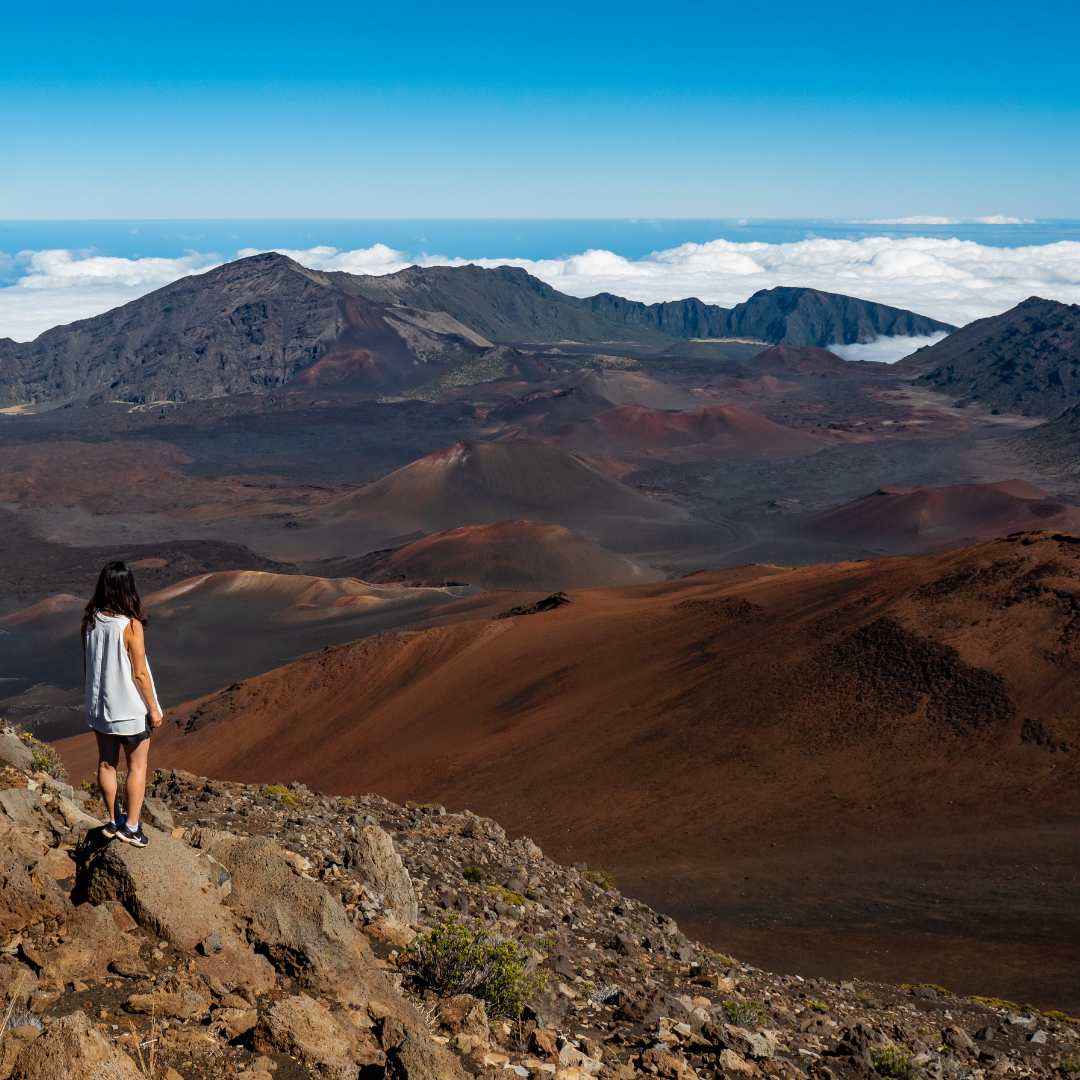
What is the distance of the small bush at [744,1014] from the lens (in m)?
8.30

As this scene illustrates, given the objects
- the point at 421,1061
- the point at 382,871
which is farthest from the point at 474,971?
the point at 382,871

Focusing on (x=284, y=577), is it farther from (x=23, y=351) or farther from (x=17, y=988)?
(x=23, y=351)

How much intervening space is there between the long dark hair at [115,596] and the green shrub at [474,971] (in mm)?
3101

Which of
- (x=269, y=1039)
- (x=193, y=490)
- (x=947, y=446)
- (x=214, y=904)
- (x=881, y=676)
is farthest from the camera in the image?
(x=947, y=446)

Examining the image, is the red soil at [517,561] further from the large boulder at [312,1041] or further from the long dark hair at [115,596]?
the large boulder at [312,1041]

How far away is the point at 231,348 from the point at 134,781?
18986 centimetres

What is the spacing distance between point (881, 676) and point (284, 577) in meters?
46.0

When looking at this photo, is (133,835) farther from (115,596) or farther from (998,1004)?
(998,1004)

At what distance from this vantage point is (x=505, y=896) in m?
10.4

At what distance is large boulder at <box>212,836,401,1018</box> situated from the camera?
20.2ft

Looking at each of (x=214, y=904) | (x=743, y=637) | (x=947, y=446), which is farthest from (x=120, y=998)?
(x=947, y=446)

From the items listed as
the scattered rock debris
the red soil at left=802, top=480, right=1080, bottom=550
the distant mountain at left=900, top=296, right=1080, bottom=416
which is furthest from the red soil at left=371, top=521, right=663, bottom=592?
the distant mountain at left=900, top=296, right=1080, bottom=416

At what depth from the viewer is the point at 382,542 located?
8856cm

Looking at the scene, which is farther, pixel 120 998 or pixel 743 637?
pixel 743 637
